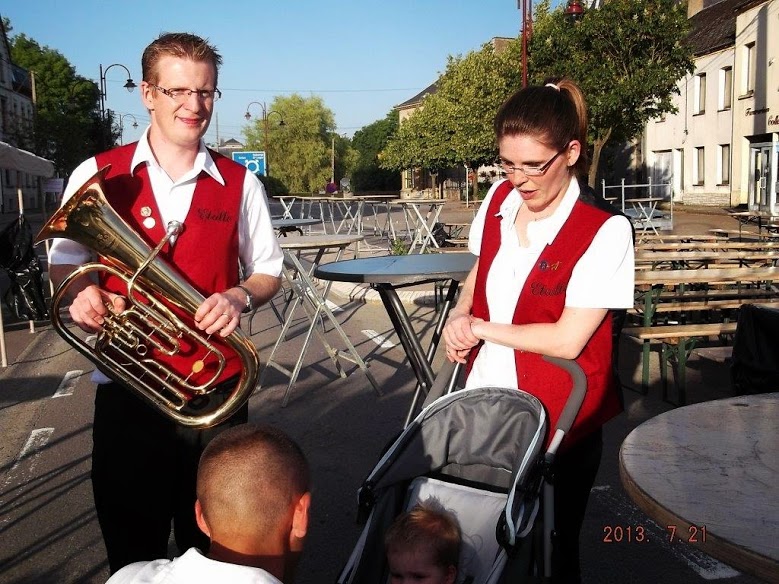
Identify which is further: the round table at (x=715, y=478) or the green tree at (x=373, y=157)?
the green tree at (x=373, y=157)

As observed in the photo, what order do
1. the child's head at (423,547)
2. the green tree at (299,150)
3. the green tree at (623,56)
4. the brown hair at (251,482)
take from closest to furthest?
the brown hair at (251,482) < the child's head at (423,547) < the green tree at (623,56) < the green tree at (299,150)

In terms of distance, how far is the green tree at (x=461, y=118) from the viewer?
36562 millimetres

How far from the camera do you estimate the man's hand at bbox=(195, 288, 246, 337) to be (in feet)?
8.07

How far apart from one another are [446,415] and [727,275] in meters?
5.26

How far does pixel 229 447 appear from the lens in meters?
1.91

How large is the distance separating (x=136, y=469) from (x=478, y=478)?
1060mm

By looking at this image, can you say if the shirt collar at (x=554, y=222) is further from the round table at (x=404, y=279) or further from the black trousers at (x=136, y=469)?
the round table at (x=404, y=279)

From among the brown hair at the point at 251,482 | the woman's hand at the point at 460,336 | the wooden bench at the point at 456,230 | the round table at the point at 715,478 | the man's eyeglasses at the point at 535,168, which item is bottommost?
the wooden bench at the point at 456,230

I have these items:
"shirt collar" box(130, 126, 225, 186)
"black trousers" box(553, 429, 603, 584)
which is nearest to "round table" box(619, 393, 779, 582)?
"black trousers" box(553, 429, 603, 584)

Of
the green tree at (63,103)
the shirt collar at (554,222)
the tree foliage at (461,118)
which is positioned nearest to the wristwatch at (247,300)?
the shirt collar at (554,222)

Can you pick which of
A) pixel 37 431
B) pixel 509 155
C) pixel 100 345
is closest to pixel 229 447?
pixel 100 345

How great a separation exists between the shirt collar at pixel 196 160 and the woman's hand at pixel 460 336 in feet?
2.87

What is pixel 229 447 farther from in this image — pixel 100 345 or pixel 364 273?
pixel 364 273

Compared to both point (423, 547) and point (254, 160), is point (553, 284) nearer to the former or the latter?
point (423, 547)
